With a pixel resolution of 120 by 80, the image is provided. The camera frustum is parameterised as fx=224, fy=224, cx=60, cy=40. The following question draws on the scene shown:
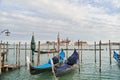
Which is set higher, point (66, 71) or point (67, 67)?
point (67, 67)

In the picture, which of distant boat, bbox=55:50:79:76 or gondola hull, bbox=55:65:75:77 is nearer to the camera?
gondola hull, bbox=55:65:75:77

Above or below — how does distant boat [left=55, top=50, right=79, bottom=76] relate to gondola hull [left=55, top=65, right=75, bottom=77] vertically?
above

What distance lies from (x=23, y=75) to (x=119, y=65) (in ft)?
37.9

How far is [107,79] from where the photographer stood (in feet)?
→ 58.5

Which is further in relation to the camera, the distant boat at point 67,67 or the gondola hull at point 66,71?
the distant boat at point 67,67

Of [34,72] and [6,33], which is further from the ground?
[6,33]

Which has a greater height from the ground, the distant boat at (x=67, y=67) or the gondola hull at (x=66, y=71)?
the distant boat at (x=67, y=67)

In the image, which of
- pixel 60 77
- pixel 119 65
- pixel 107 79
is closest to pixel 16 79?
pixel 60 77

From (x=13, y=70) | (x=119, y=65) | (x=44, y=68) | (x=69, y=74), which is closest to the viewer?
(x=44, y=68)

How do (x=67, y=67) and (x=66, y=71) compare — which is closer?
(x=66, y=71)

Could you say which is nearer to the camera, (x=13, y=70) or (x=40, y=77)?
(x=40, y=77)

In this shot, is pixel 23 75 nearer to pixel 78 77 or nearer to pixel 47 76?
pixel 47 76

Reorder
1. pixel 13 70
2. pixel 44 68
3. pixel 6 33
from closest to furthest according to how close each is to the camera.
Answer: pixel 6 33 → pixel 44 68 → pixel 13 70

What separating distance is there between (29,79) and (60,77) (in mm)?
2494
